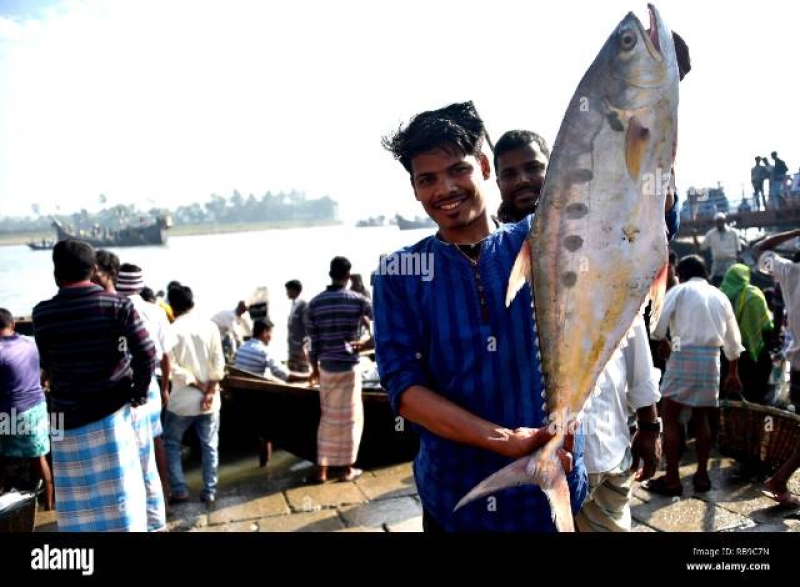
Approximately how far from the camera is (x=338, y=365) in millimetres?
6531

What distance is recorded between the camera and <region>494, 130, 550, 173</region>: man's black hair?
119 inches

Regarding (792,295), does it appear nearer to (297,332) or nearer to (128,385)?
(128,385)

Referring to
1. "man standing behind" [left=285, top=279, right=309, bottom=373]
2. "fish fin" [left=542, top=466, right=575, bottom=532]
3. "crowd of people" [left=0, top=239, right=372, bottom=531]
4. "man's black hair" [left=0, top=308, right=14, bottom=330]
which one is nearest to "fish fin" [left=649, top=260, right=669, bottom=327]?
Answer: "fish fin" [left=542, top=466, right=575, bottom=532]

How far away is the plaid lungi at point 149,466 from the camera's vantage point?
4.69 meters

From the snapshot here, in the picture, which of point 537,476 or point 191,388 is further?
point 191,388

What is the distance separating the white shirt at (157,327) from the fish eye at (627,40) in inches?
190

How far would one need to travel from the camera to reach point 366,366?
9.17 metres

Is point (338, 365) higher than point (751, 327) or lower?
lower

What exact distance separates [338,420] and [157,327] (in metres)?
2.13

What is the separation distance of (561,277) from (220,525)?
5.03 metres

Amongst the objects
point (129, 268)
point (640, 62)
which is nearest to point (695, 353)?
point (640, 62)

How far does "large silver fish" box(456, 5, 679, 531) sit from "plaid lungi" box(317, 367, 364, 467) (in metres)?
4.93

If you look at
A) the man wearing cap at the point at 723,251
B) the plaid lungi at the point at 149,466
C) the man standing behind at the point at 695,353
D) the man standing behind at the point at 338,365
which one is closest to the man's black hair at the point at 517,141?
the man standing behind at the point at 695,353

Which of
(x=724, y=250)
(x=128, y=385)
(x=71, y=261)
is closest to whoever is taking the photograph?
(x=71, y=261)
